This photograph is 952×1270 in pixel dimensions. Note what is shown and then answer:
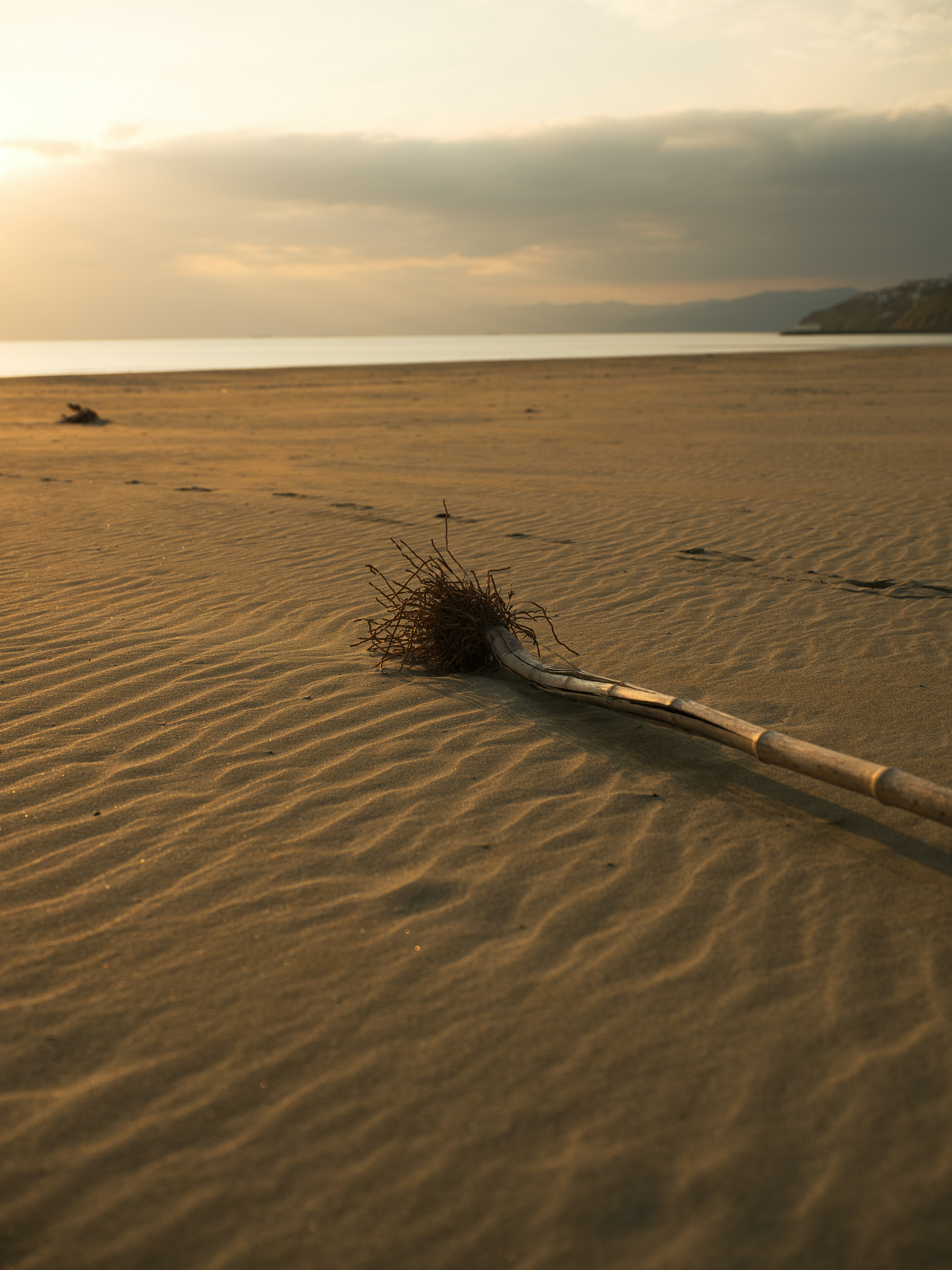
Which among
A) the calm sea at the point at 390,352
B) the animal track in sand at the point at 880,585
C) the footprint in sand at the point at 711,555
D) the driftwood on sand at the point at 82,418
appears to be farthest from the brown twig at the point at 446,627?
the calm sea at the point at 390,352

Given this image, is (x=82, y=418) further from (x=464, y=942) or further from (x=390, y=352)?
(x=390, y=352)

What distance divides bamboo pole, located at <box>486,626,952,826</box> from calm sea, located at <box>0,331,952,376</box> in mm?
44787

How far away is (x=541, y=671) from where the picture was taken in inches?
184

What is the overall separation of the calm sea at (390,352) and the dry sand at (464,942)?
145 ft

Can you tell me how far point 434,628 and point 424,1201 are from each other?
11.0 feet

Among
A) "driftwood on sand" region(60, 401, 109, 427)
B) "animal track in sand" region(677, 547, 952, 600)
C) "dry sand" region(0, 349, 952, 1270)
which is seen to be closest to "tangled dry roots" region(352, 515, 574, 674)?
"dry sand" region(0, 349, 952, 1270)

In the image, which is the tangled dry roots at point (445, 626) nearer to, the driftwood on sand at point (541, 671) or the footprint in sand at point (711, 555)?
the driftwood on sand at point (541, 671)

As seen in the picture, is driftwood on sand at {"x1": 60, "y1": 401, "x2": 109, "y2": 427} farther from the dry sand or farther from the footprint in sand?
the footprint in sand

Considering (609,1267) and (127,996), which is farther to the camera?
(127,996)

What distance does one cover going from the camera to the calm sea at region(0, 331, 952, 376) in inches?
2200

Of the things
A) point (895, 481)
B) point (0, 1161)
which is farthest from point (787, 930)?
point (895, 481)

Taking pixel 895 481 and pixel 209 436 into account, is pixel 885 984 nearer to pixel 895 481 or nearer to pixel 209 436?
pixel 895 481

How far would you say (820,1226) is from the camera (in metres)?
1.88

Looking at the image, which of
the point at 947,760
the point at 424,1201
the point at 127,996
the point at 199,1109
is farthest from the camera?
the point at 947,760
